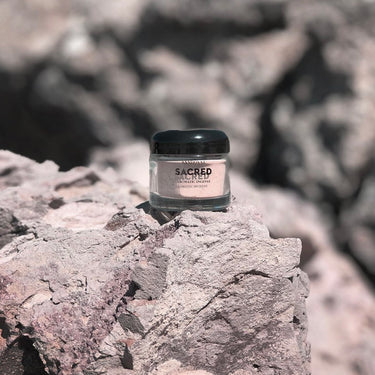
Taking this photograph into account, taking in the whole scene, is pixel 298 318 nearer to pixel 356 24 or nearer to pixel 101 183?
pixel 101 183

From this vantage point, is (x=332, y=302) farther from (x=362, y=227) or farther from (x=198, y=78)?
(x=198, y=78)

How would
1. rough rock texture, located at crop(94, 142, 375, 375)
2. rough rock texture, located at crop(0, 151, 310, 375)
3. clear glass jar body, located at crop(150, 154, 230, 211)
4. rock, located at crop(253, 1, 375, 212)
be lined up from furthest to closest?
rock, located at crop(253, 1, 375, 212), rough rock texture, located at crop(94, 142, 375, 375), clear glass jar body, located at crop(150, 154, 230, 211), rough rock texture, located at crop(0, 151, 310, 375)

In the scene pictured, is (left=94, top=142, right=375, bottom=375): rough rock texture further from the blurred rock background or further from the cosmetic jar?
the cosmetic jar

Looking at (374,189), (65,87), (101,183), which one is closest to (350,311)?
(374,189)

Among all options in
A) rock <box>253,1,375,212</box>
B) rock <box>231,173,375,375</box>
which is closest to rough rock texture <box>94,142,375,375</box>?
rock <box>231,173,375,375</box>

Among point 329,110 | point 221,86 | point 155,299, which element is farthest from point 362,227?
point 155,299

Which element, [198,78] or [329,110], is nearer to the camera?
[329,110]

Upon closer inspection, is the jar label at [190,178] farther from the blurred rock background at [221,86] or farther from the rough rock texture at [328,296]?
the blurred rock background at [221,86]

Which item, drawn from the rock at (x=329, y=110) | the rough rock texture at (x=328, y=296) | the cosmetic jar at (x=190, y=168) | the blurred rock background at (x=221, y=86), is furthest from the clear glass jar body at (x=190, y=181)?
the rock at (x=329, y=110)
